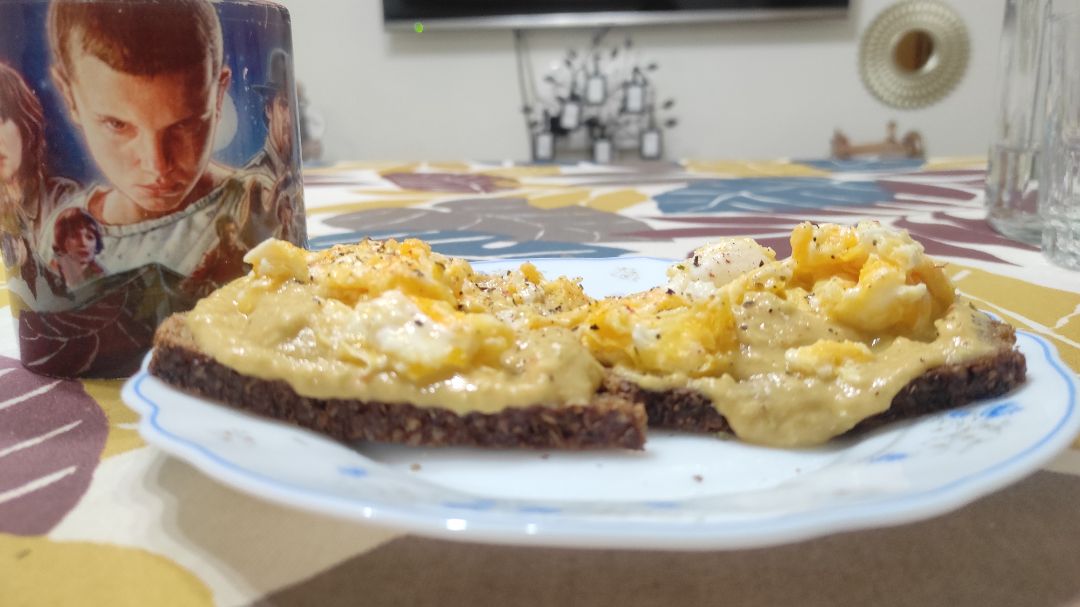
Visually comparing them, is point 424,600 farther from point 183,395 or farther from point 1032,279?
point 1032,279

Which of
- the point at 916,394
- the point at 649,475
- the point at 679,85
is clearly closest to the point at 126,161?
the point at 649,475

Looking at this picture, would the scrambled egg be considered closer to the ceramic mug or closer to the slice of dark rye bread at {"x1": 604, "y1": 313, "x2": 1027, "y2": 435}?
the slice of dark rye bread at {"x1": 604, "y1": 313, "x2": 1027, "y2": 435}

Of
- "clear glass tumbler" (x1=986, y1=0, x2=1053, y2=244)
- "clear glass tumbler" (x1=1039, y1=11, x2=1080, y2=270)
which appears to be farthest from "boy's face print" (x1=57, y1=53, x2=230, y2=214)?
"clear glass tumbler" (x1=986, y1=0, x2=1053, y2=244)

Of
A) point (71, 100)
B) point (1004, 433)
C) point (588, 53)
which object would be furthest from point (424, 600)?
point (588, 53)

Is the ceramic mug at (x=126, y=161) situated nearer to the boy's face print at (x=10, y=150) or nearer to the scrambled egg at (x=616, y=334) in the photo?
the boy's face print at (x=10, y=150)

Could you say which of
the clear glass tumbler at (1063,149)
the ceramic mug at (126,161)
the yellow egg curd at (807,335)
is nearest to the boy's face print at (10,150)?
the ceramic mug at (126,161)

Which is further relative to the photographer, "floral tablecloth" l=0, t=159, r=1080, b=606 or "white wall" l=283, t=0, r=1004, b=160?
"white wall" l=283, t=0, r=1004, b=160
